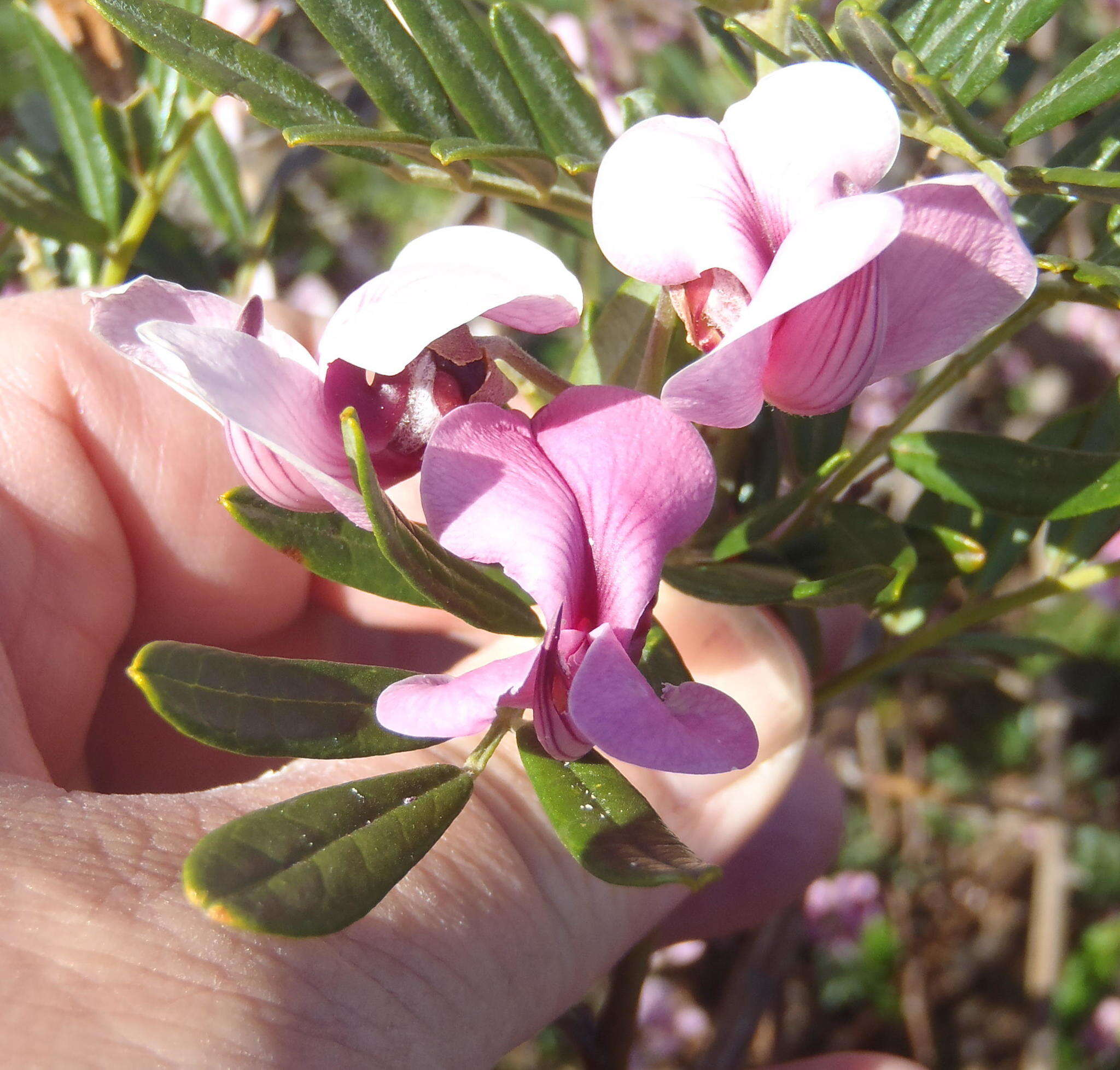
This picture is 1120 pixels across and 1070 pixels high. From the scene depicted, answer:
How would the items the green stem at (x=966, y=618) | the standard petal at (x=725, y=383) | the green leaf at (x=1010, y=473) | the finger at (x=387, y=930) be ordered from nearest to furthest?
the standard petal at (x=725, y=383) → the finger at (x=387, y=930) → the green leaf at (x=1010, y=473) → the green stem at (x=966, y=618)

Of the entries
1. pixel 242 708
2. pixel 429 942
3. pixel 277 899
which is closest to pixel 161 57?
pixel 242 708

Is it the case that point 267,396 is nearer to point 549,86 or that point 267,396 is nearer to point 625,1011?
point 549,86

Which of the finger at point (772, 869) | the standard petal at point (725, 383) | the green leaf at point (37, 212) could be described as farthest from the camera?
the finger at point (772, 869)

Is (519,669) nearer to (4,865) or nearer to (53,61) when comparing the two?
(4,865)

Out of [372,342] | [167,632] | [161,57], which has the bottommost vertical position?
[167,632]

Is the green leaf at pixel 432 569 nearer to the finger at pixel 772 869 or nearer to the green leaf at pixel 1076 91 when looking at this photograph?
the green leaf at pixel 1076 91

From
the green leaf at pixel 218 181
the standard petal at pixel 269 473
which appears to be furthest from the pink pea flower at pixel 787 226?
the green leaf at pixel 218 181
